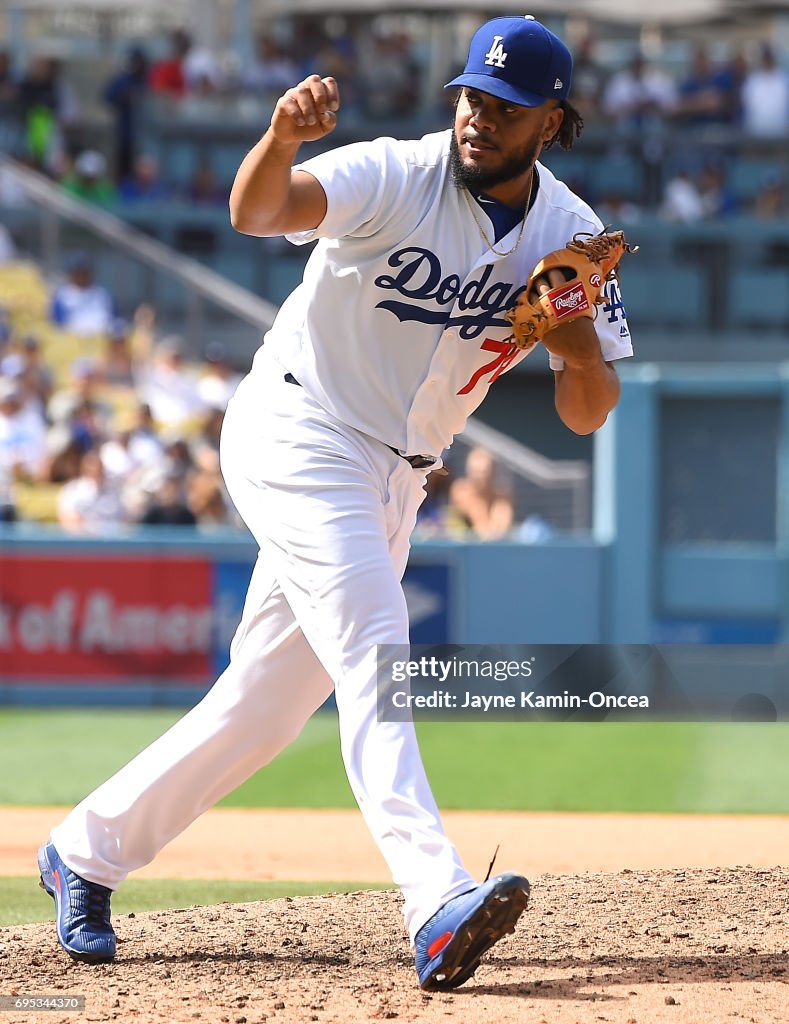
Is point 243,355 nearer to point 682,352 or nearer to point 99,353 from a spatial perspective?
point 99,353

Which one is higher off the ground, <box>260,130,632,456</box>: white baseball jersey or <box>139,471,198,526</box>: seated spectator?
<box>260,130,632,456</box>: white baseball jersey

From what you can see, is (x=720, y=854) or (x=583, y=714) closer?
(x=583, y=714)

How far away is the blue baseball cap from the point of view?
3.56 metres

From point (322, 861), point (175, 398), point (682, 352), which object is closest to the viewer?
point (322, 861)

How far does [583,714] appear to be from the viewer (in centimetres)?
394

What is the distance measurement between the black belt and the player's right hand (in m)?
0.66

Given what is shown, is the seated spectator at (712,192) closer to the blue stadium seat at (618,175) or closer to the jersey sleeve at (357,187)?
the blue stadium seat at (618,175)

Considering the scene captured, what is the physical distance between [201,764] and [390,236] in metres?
1.29

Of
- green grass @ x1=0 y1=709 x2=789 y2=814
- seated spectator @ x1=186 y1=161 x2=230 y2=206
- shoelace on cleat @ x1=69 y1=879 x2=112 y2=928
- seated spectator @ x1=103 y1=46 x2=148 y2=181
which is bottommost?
green grass @ x1=0 y1=709 x2=789 y2=814

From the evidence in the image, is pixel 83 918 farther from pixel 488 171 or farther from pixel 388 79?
pixel 388 79

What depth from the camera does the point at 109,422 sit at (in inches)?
497

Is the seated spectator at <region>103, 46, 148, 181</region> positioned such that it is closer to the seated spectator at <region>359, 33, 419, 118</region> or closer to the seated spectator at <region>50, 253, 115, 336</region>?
the seated spectator at <region>359, 33, 419, 118</region>

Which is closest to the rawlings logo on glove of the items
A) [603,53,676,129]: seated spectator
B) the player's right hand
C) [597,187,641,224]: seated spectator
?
the player's right hand

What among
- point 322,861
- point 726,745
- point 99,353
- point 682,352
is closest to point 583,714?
point 322,861
